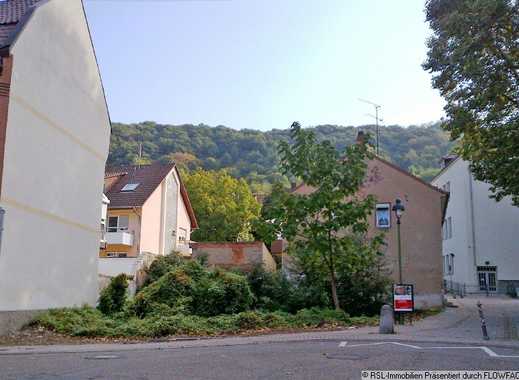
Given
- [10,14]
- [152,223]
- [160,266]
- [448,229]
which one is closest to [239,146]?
[448,229]

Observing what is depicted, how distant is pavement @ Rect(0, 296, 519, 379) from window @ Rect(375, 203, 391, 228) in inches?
655

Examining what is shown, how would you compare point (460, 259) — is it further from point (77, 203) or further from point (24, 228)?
point (24, 228)

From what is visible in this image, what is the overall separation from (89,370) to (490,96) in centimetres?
1682

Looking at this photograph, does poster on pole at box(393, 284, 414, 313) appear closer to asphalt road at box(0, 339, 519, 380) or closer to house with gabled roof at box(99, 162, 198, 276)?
asphalt road at box(0, 339, 519, 380)

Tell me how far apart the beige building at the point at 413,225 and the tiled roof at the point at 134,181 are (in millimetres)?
15600

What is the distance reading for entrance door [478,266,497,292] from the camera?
50.5 metres

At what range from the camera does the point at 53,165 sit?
70.5ft

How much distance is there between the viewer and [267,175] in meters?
76.2

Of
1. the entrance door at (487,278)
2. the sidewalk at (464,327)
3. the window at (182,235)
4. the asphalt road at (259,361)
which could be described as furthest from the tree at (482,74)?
the window at (182,235)

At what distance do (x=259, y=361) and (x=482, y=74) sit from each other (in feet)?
48.0

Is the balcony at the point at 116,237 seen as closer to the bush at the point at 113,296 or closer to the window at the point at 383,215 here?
the bush at the point at 113,296

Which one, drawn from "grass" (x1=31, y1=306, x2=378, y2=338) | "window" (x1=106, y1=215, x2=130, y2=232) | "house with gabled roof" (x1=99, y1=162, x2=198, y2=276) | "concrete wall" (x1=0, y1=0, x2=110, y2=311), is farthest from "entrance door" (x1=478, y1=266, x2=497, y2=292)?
"concrete wall" (x1=0, y1=0, x2=110, y2=311)

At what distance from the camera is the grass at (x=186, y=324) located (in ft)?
60.1

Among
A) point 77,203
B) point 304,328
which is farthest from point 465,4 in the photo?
point 77,203
